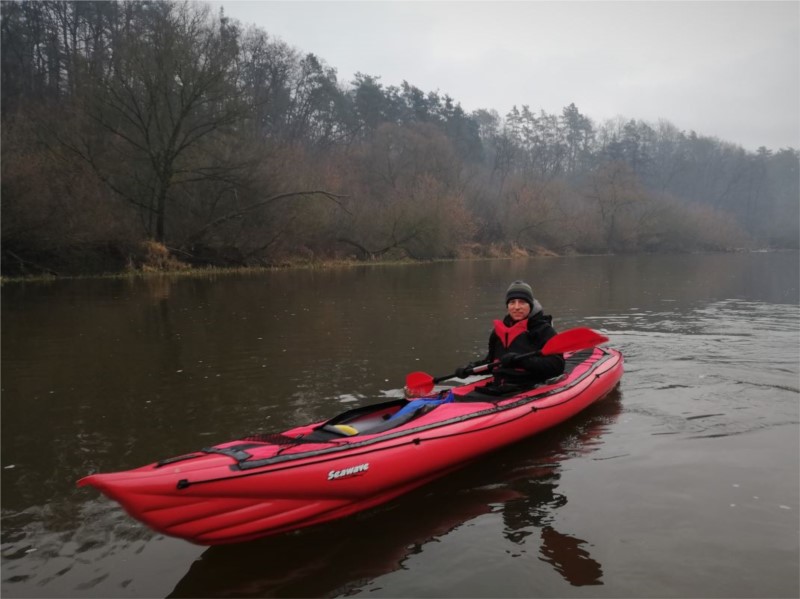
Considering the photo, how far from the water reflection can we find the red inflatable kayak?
0.13 meters

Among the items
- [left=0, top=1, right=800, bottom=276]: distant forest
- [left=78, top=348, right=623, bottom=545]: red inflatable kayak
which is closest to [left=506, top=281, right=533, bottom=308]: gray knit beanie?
[left=78, top=348, right=623, bottom=545]: red inflatable kayak

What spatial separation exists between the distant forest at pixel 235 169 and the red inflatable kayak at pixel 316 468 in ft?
60.0

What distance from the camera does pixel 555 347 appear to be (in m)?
5.68

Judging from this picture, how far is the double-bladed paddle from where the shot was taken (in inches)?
224

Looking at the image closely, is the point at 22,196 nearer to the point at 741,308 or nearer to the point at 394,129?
the point at 741,308

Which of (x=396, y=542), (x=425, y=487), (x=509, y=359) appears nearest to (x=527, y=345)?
(x=509, y=359)

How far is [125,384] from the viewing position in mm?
7402

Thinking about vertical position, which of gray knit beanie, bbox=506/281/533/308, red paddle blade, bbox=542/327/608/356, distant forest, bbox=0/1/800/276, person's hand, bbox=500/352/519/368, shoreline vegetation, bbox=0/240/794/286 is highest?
distant forest, bbox=0/1/800/276

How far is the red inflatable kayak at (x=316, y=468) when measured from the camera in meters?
3.31

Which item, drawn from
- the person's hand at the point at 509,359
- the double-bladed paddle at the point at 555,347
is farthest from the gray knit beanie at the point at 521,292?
A: the person's hand at the point at 509,359

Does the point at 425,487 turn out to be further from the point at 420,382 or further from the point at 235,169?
the point at 235,169

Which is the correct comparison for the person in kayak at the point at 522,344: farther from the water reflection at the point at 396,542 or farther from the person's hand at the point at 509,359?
the water reflection at the point at 396,542

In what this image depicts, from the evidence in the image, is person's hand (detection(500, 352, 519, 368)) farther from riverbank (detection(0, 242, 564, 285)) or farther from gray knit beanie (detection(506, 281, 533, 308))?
riverbank (detection(0, 242, 564, 285))

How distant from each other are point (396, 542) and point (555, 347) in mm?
2588
